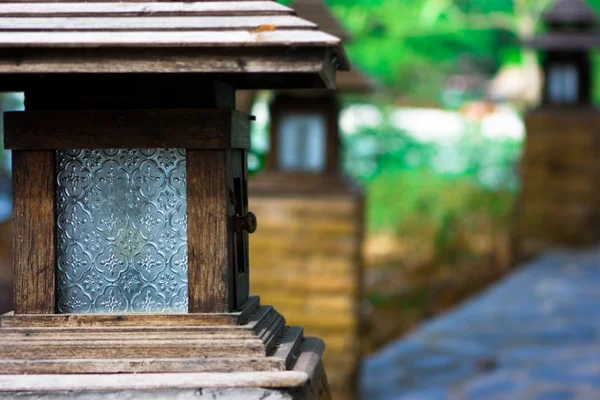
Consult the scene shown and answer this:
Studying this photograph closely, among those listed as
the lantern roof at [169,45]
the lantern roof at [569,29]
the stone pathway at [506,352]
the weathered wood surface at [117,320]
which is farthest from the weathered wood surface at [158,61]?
the lantern roof at [569,29]

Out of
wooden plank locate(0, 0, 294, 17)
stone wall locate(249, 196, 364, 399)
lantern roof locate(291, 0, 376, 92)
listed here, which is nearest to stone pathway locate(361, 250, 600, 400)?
stone wall locate(249, 196, 364, 399)

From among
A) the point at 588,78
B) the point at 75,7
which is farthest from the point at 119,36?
the point at 588,78

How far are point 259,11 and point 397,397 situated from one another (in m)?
5.08

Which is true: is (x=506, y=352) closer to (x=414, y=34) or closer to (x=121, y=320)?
(x=414, y=34)

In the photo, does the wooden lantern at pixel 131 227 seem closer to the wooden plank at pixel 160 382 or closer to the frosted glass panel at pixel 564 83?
the wooden plank at pixel 160 382

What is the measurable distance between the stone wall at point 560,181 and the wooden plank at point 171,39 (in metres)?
10.2

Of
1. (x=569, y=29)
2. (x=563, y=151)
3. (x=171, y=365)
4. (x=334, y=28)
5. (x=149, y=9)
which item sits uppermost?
(x=569, y=29)

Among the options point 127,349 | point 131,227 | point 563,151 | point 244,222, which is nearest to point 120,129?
point 131,227

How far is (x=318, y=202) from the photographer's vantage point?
6.13 meters

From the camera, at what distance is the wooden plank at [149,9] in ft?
5.49

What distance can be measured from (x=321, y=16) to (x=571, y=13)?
261 inches

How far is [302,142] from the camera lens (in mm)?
6270

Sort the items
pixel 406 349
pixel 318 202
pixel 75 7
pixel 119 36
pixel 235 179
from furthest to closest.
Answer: pixel 406 349 < pixel 318 202 < pixel 235 179 < pixel 75 7 < pixel 119 36

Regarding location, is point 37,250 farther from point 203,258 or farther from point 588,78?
point 588,78
